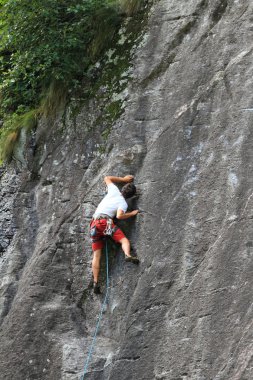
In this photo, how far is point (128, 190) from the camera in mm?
12969

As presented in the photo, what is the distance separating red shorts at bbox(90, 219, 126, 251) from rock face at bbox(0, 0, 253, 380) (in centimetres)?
19

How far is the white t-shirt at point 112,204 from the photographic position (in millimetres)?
12859

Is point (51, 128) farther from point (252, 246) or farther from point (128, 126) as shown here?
point (252, 246)

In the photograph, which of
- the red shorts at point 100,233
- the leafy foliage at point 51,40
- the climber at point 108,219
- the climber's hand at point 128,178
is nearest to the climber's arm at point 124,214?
the climber at point 108,219

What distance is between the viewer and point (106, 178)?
1333cm

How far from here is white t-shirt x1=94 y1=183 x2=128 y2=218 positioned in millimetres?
12859

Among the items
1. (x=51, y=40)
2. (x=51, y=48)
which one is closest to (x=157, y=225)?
(x=51, y=48)

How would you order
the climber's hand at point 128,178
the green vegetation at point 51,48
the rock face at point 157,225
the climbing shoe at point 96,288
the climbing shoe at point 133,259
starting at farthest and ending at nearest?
the green vegetation at point 51,48
the climber's hand at point 128,178
the climbing shoe at point 96,288
the climbing shoe at point 133,259
the rock face at point 157,225

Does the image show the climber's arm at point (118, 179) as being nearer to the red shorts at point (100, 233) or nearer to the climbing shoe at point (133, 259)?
the red shorts at point (100, 233)

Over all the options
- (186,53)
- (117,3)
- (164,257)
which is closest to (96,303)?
(164,257)

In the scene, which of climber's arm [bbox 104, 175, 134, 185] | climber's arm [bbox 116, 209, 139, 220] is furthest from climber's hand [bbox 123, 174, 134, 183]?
climber's arm [bbox 116, 209, 139, 220]

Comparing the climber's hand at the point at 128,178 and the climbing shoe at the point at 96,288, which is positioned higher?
the climber's hand at the point at 128,178

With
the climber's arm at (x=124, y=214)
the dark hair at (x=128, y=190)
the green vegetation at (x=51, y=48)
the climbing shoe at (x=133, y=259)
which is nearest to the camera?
the climbing shoe at (x=133, y=259)

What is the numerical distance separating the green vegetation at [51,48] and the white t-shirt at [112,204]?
9.39ft
